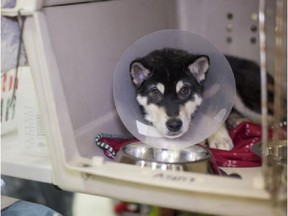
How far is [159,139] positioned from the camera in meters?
0.93

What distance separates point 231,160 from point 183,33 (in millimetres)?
303

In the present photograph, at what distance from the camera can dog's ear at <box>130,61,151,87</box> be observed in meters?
0.92

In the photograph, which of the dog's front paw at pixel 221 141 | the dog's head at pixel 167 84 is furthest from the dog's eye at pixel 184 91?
the dog's front paw at pixel 221 141

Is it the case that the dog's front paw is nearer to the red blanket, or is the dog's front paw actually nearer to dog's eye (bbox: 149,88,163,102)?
the red blanket

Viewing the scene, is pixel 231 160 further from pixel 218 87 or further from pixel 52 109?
pixel 52 109

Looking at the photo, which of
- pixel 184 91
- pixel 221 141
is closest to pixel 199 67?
pixel 184 91

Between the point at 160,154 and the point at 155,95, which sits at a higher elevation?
the point at 155,95

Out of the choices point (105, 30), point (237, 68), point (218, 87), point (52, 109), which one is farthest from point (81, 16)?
point (237, 68)

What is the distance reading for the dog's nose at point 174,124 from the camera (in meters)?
0.91

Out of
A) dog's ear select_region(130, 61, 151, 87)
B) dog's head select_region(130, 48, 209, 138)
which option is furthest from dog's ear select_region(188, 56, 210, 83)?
dog's ear select_region(130, 61, 151, 87)

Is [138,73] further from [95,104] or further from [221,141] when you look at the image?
[221,141]

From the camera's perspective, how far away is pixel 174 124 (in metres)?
0.91

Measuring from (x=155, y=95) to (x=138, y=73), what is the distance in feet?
0.21

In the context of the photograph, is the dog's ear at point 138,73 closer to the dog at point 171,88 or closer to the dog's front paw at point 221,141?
the dog at point 171,88
